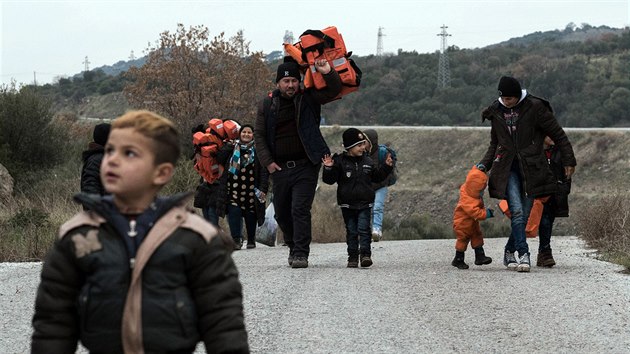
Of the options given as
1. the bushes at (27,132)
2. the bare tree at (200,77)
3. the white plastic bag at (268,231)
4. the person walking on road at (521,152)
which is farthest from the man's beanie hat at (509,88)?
the bare tree at (200,77)

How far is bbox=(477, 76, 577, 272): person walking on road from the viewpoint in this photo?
42.1 feet

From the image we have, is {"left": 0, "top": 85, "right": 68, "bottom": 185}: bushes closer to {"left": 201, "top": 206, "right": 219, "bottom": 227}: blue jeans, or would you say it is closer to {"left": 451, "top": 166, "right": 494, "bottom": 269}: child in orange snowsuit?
{"left": 201, "top": 206, "right": 219, "bottom": 227}: blue jeans

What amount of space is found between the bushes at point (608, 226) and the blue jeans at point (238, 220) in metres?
4.83

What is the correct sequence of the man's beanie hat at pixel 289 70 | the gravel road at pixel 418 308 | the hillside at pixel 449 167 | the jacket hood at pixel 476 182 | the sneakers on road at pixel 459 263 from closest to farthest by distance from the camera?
the gravel road at pixel 418 308 < the man's beanie hat at pixel 289 70 < the jacket hood at pixel 476 182 < the sneakers on road at pixel 459 263 < the hillside at pixel 449 167

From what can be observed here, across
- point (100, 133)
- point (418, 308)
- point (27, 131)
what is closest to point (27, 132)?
point (27, 131)

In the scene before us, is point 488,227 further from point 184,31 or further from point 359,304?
point 359,304

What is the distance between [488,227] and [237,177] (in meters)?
15.7

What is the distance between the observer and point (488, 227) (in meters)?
31.5

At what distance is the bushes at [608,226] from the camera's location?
53.1 feet

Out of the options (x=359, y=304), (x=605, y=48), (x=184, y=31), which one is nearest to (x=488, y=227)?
(x=184, y=31)

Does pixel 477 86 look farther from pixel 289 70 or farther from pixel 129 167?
pixel 129 167

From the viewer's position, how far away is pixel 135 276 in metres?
4.35

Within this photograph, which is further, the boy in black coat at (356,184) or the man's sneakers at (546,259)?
the man's sneakers at (546,259)

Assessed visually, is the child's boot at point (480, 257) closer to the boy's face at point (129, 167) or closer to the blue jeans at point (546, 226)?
the blue jeans at point (546, 226)
